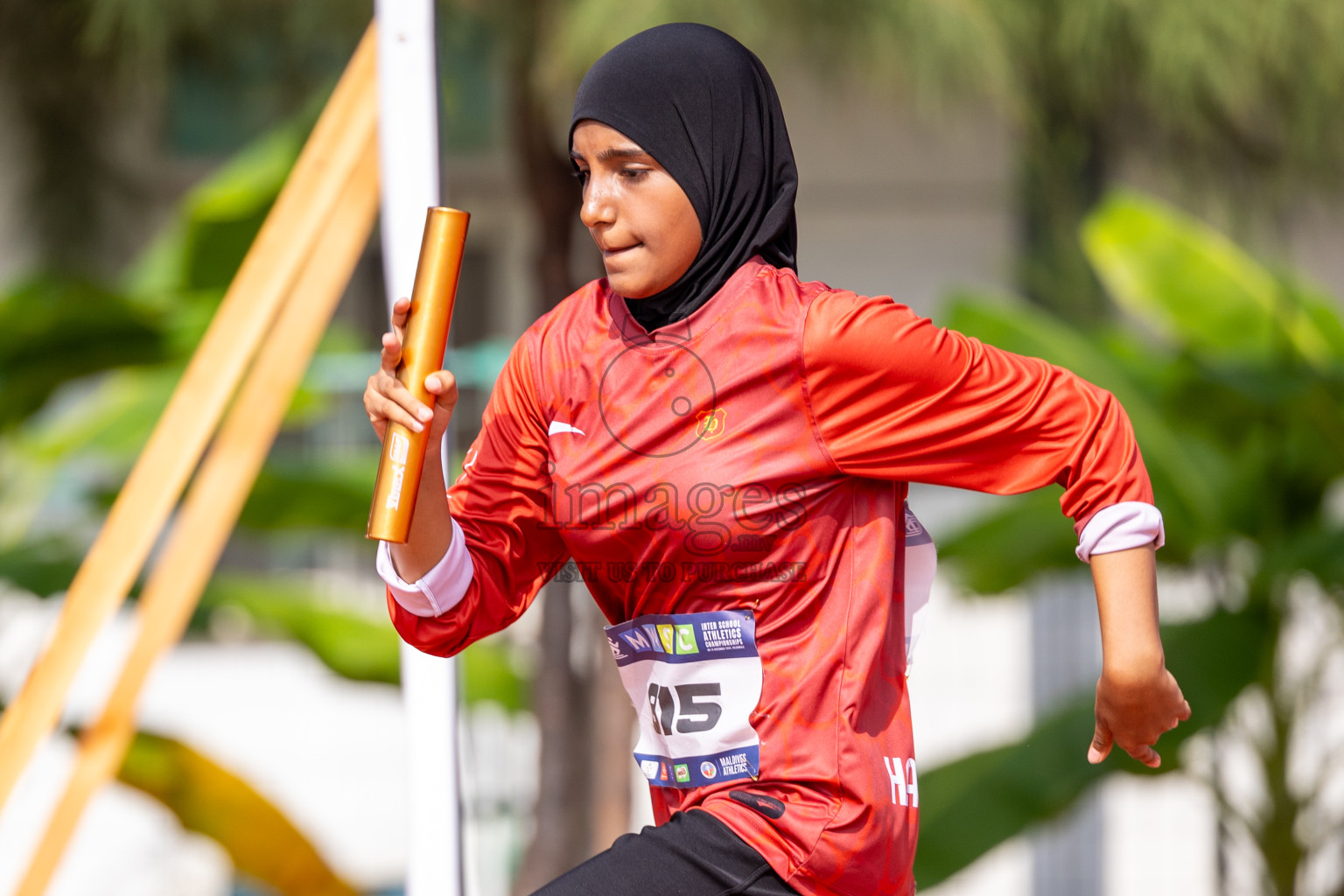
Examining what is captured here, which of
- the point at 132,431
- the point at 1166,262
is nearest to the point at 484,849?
the point at 132,431

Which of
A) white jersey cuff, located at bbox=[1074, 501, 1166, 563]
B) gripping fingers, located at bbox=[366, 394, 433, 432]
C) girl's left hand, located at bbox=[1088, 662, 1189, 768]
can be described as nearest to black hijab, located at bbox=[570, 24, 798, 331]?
gripping fingers, located at bbox=[366, 394, 433, 432]

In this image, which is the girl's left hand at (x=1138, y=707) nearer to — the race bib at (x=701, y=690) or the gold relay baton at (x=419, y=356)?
the race bib at (x=701, y=690)

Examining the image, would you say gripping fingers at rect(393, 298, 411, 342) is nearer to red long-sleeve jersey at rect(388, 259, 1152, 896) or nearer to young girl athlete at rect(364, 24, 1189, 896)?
young girl athlete at rect(364, 24, 1189, 896)

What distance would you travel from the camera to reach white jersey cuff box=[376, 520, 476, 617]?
4.09ft

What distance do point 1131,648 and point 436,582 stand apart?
1.97 feet

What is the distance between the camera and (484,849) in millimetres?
5246

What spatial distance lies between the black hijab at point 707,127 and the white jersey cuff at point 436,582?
30cm

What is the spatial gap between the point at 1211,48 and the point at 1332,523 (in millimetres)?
1485

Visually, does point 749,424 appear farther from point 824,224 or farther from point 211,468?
point 824,224

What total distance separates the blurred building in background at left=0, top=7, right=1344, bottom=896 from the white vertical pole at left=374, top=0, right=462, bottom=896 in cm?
394

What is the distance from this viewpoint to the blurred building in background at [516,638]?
602 cm

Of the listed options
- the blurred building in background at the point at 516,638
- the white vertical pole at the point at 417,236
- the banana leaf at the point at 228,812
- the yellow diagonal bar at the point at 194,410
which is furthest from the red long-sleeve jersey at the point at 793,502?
the blurred building in background at the point at 516,638

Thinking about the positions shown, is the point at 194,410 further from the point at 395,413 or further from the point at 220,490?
the point at 395,413

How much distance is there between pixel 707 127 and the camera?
119 centimetres
